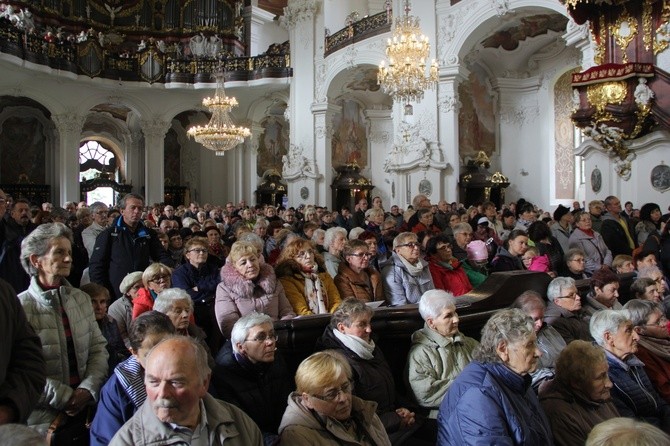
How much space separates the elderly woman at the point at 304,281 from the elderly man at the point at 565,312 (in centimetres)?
A: 158

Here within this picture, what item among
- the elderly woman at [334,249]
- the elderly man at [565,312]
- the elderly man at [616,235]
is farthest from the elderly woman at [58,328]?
the elderly man at [616,235]

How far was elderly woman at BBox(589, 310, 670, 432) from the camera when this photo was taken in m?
3.51

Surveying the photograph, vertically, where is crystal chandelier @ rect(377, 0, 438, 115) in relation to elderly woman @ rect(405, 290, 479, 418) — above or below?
above

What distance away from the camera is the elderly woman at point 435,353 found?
3555mm

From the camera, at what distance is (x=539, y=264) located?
5879 mm

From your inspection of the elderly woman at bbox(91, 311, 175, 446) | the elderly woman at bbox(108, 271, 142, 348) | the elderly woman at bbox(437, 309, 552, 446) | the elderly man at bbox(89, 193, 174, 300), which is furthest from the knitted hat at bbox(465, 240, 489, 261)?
the elderly woman at bbox(91, 311, 175, 446)

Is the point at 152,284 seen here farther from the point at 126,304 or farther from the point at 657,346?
the point at 657,346

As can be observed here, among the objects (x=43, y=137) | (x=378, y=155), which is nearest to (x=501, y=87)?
(x=378, y=155)

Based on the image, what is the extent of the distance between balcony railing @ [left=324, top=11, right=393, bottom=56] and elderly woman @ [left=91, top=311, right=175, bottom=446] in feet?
47.4

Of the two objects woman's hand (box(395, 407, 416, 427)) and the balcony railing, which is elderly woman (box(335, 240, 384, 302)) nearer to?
woman's hand (box(395, 407, 416, 427))

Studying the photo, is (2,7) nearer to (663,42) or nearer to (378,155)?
(378,155)

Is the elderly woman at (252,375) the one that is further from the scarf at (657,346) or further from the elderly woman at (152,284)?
the scarf at (657,346)

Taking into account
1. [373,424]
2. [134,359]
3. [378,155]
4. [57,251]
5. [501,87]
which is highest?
[501,87]

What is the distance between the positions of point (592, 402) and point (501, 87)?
15.6 meters
